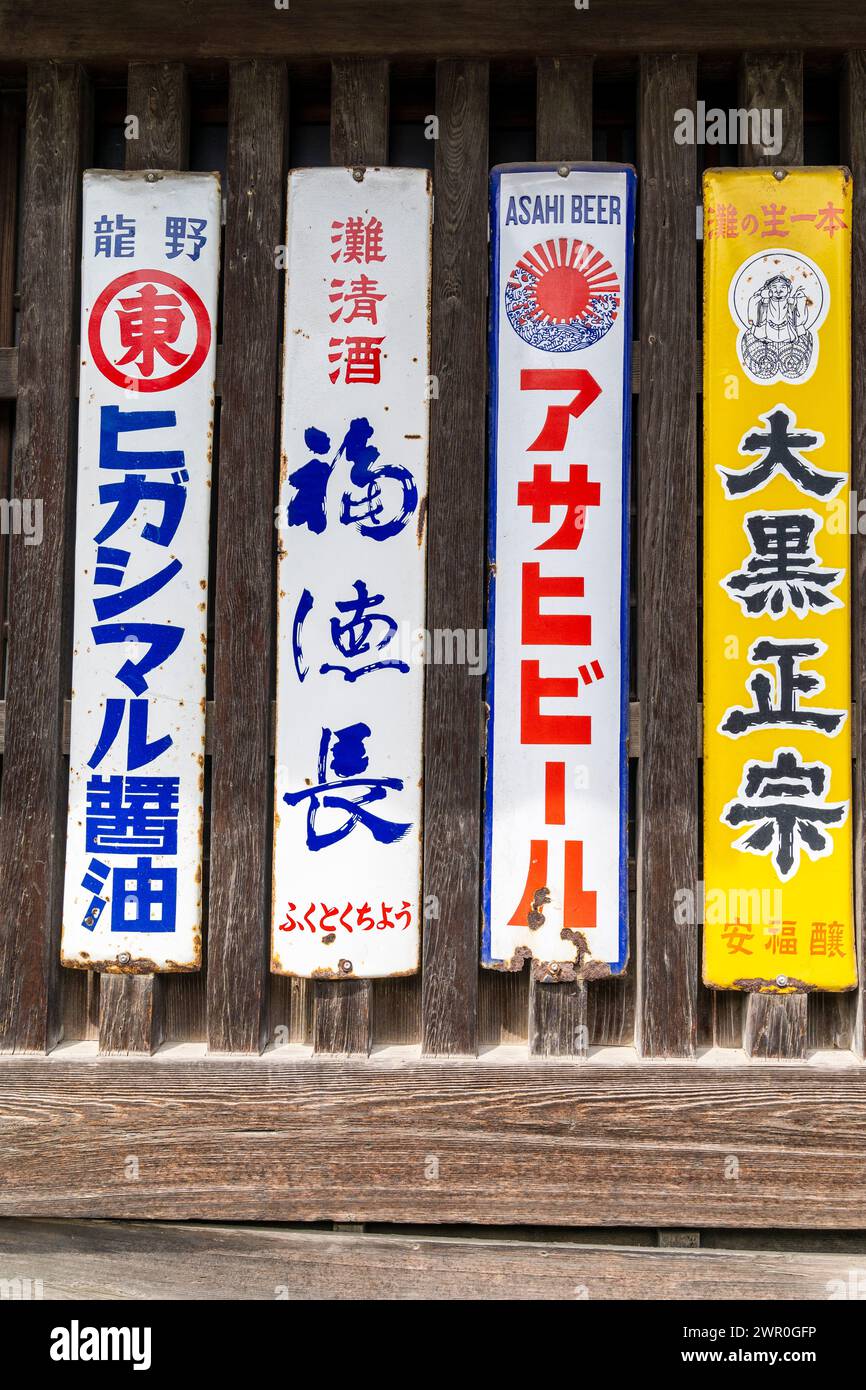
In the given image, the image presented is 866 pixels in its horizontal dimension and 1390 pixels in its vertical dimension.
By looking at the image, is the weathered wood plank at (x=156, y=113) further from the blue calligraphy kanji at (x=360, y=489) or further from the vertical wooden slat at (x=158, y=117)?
the blue calligraphy kanji at (x=360, y=489)

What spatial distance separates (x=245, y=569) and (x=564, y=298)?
142 cm

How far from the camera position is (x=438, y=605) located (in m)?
3.14

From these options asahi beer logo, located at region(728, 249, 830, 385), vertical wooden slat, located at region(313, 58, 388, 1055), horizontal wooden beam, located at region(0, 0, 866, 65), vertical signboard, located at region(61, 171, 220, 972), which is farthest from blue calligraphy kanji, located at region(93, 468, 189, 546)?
asahi beer logo, located at region(728, 249, 830, 385)

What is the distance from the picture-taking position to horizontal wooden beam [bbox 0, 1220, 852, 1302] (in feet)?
10.1

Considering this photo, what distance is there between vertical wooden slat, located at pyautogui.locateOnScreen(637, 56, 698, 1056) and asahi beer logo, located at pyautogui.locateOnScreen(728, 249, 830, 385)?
7.1 inches

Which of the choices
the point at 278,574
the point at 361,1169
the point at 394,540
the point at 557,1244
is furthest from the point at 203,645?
the point at 557,1244

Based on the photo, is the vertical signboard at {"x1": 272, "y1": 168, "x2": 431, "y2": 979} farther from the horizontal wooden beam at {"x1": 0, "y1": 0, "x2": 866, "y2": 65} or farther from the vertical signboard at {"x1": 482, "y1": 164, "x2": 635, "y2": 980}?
the horizontal wooden beam at {"x1": 0, "y1": 0, "x2": 866, "y2": 65}

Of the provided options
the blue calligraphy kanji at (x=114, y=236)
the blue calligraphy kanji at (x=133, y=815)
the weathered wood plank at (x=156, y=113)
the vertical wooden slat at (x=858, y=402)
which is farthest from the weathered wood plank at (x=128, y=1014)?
the weathered wood plank at (x=156, y=113)

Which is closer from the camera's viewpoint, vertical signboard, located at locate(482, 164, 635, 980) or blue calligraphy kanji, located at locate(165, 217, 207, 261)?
vertical signboard, located at locate(482, 164, 635, 980)

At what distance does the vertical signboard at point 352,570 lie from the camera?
3088mm

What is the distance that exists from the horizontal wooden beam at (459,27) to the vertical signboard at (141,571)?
49 centimetres

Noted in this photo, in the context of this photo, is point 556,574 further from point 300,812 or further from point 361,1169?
point 361,1169
